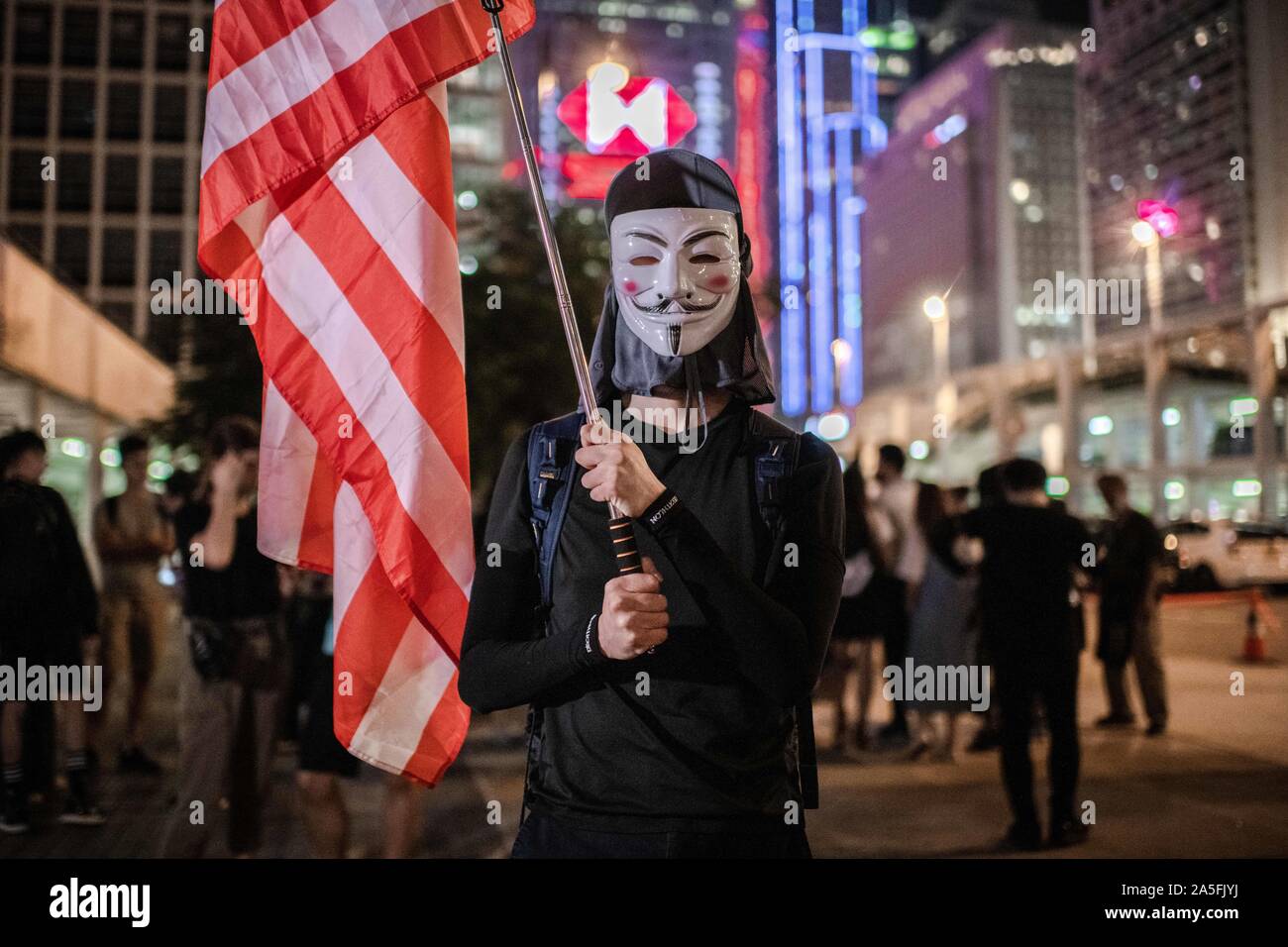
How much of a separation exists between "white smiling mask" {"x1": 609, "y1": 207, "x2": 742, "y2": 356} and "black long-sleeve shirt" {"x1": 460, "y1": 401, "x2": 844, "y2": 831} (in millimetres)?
210

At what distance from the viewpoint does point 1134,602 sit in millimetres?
8438

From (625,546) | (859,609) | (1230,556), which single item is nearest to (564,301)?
(625,546)

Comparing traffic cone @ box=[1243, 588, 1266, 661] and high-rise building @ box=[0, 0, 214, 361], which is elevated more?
high-rise building @ box=[0, 0, 214, 361]

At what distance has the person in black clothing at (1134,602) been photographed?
8461 millimetres

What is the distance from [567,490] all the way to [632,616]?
13.1 inches

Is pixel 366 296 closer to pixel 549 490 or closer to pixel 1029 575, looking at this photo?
pixel 549 490

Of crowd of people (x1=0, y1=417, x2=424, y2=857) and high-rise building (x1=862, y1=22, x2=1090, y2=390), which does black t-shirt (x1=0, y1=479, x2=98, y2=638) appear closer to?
crowd of people (x1=0, y1=417, x2=424, y2=857)

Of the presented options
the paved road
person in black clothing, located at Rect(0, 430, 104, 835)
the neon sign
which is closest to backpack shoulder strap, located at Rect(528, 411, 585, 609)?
the paved road

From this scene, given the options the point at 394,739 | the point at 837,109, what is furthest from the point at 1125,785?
the point at 837,109

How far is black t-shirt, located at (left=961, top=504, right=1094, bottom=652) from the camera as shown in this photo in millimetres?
5820

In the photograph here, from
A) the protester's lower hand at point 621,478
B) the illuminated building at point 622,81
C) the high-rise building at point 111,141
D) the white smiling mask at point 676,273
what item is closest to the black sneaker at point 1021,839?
the white smiling mask at point 676,273
